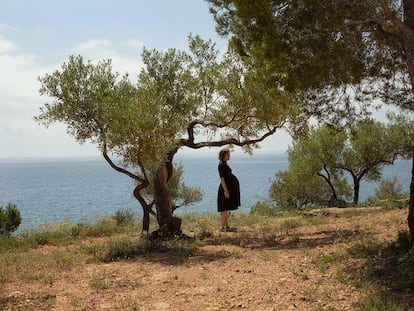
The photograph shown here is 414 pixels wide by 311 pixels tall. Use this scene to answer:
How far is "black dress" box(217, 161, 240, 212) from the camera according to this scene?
14.1 meters

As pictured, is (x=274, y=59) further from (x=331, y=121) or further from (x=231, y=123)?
(x=231, y=123)

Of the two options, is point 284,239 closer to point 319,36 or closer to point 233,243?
point 233,243

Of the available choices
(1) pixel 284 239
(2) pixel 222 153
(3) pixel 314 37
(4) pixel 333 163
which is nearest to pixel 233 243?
(1) pixel 284 239

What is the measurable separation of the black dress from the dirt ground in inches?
84.3

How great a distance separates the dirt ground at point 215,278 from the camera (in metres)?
6.31

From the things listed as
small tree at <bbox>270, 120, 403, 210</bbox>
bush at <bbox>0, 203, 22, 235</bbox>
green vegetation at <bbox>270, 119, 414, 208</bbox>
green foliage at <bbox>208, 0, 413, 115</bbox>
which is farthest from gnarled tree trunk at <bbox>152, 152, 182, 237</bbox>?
small tree at <bbox>270, 120, 403, 210</bbox>

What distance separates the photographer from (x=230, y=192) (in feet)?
47.3

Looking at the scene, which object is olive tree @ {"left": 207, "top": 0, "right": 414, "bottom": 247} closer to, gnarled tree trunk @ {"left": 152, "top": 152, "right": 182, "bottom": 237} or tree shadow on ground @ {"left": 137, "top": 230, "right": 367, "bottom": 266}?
tree shadow on ground @ {"left": 137, "top": 230, "right": 367, "bottom": 266}

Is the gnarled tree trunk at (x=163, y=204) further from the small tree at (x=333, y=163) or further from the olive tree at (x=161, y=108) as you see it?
the small tree at (x=333, y=163)

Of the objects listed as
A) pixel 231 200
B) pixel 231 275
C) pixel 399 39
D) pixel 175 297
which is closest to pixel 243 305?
pixel 175 297

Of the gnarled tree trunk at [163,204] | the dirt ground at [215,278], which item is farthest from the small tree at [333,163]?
the dirt ground at [215,278]

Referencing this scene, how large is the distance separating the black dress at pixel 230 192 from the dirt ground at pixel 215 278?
2.14 metres

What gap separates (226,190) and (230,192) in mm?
310

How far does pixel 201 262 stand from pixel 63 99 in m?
6.99
